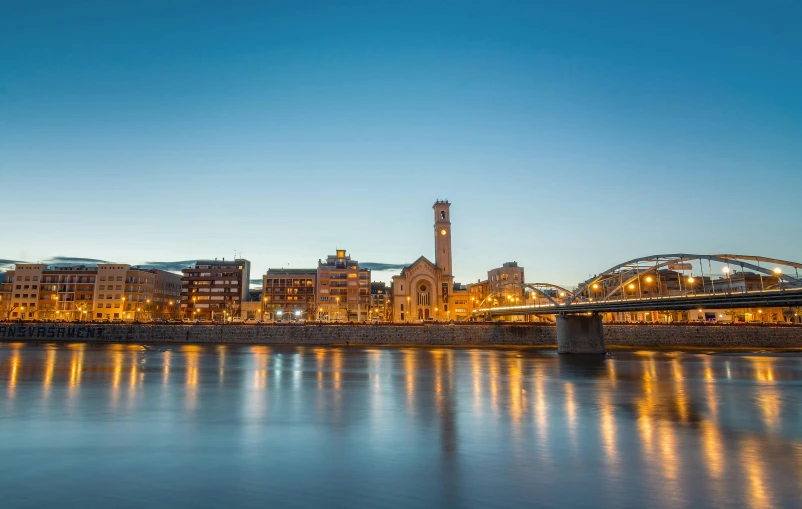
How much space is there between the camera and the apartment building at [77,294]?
136500mm

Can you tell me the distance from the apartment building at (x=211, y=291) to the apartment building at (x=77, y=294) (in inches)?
453

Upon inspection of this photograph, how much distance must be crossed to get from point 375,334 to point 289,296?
5991cm

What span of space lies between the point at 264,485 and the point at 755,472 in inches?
589

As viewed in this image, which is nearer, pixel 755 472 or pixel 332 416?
pixel 755 472

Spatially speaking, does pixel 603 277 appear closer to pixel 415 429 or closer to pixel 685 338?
pixel 685 338

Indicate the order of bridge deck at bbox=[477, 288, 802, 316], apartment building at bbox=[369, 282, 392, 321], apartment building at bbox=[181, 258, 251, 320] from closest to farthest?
1. bridge deck at bbox=[477, 288, 802, 316]
2. apartment building at bbox=[181, 258, 251, 320]
3. apartment building at bbox=[369, 282, 392, 321]

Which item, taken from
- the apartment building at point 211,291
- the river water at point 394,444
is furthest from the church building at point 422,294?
the river water at point 394,444

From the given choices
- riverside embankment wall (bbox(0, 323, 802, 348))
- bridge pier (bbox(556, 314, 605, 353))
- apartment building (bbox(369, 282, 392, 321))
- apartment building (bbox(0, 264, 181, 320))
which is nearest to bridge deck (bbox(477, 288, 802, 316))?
bridge pier (bbox(556, 314, 605, 353))

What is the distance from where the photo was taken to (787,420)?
24484mm

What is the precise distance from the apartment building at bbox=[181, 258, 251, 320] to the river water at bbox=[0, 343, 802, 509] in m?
110

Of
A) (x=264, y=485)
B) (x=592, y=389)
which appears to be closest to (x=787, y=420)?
(x=592, y=389)

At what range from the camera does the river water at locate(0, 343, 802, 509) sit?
1297 centimetres

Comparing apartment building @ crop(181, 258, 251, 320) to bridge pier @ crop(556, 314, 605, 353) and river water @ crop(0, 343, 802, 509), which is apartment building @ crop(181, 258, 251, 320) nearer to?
bridge pier @ crop(556, 314, 605, 353)

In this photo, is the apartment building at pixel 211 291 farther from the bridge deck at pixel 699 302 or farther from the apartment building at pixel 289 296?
the bridge deck at pixel 699 302
